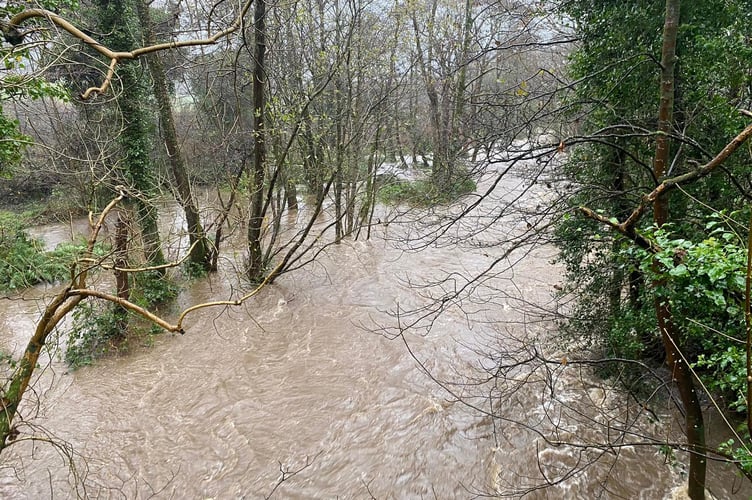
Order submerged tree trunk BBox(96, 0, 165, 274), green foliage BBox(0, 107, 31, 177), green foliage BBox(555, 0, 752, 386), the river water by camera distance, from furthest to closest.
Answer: submerged tree trunk BBox(96, 0, 165, 274)
green foliage BBox(0, 107, 31, 177)
the river water
green foliage BBox(555, 0, 752, 386)

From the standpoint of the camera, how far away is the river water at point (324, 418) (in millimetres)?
4762

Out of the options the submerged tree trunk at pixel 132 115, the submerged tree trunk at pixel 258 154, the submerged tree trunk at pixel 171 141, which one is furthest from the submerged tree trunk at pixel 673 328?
the submerged tree trunk at pixel 132 115

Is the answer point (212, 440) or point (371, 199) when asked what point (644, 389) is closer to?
point (212, 440)

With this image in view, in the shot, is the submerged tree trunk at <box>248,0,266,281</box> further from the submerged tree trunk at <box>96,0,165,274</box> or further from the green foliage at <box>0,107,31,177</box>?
the green foliage at <box>0,107,31,177</box>

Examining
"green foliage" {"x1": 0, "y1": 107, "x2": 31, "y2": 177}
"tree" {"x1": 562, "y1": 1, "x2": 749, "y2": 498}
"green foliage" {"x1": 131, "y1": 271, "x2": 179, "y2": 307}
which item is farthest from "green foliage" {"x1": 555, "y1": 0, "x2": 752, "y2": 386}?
"green foliage" {"x1": 131, "y1": 271, "x2": 179, "y2": 307}

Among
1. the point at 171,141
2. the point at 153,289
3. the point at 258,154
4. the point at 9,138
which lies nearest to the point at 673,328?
the point at 9,138

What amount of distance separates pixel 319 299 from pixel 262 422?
12.7ft

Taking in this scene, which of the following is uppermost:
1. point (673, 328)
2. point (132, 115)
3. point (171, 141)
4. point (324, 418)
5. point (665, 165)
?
point (132, 115)

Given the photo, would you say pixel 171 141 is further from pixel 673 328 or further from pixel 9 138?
pixel 673 328

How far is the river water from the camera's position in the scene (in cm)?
476

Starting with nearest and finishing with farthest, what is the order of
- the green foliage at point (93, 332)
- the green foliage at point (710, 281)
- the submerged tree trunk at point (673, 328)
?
the green foliage at point (710, 281) → the submerged tree trunk at point (673, 328) → the green foliage at point (93, 332)

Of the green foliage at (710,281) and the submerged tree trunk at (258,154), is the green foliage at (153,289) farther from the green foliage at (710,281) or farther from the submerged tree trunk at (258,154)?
the green foliage at (710,281)

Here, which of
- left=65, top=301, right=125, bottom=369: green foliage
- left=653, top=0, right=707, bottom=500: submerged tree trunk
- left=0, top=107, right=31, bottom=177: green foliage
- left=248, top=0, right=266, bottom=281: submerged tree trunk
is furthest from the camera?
left=248, top=0, right=266, bottom=281: submerged tree trunk

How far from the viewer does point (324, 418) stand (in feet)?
19.1
